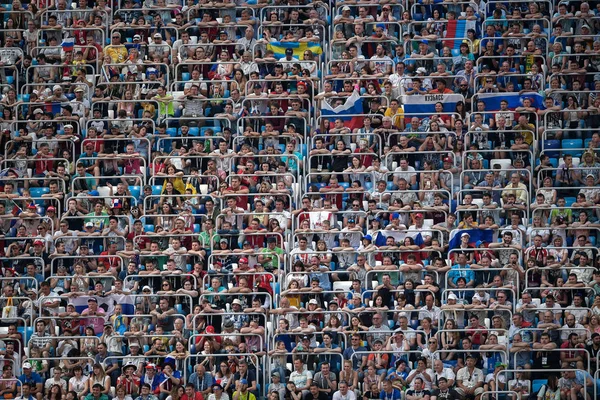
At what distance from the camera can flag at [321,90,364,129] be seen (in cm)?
3450

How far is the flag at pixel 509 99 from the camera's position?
34.5 metres

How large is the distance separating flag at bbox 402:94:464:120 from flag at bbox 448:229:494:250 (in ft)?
12.8

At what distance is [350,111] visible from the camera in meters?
34.7

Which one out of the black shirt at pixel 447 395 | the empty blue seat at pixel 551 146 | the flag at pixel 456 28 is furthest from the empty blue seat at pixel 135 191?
the black shirt at pixel 447 395

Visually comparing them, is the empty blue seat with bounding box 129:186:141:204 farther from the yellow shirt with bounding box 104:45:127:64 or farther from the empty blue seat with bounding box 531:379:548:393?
the empty blue seat with bounding box 531:379:548:393

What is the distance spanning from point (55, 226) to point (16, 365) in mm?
3708

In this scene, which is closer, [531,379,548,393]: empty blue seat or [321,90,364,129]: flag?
[531,379,548,393]: empty blue seat

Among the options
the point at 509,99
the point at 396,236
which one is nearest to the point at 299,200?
the point at 396,236

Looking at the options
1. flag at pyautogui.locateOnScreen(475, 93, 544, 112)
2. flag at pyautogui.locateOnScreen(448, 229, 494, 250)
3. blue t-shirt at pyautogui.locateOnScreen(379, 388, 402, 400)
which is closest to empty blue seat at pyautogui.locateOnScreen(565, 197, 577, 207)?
flag at pyautogui.locateOnScreen(448, 229, 494, 250)

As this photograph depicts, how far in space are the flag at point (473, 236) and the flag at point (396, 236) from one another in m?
0.58

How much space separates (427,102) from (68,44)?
7.99m

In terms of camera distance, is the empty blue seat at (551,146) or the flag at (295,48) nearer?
the empty blue seat at (551,146)

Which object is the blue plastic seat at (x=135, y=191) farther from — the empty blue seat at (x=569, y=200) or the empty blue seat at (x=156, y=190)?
the empty blue seat at (x=569, y=200)

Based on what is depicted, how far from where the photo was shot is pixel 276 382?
29.2m
